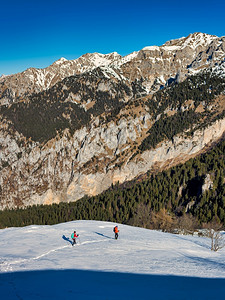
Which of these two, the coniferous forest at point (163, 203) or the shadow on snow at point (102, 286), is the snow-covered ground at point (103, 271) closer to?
the shadow on snow at point (102, 286)

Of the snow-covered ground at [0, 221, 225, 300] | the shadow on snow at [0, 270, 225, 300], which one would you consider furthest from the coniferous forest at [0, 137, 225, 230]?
the shadow on snow at [0, 270, 225, 300]

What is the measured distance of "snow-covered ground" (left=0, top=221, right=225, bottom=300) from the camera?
18250 mm

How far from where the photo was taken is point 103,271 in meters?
23.6

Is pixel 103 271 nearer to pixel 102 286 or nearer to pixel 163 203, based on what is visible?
pixel 102 286

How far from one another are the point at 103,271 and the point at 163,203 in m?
127

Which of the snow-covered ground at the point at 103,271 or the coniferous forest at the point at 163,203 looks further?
the coniferous forest at the point at 163,203

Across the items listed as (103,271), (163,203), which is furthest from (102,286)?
(163,203)

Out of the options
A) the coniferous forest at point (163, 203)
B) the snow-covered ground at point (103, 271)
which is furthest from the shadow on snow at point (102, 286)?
the coniferous forest at point (163, 203)

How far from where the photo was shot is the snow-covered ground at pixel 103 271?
18250 mm

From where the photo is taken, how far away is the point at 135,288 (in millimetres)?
19328

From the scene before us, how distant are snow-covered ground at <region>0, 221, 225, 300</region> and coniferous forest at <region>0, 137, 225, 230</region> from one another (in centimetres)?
8410

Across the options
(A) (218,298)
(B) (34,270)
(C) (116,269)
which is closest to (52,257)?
(B) (34,270)

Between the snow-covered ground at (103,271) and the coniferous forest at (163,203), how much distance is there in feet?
276

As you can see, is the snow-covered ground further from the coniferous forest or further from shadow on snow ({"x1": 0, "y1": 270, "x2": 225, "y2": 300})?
the coniferous forest
